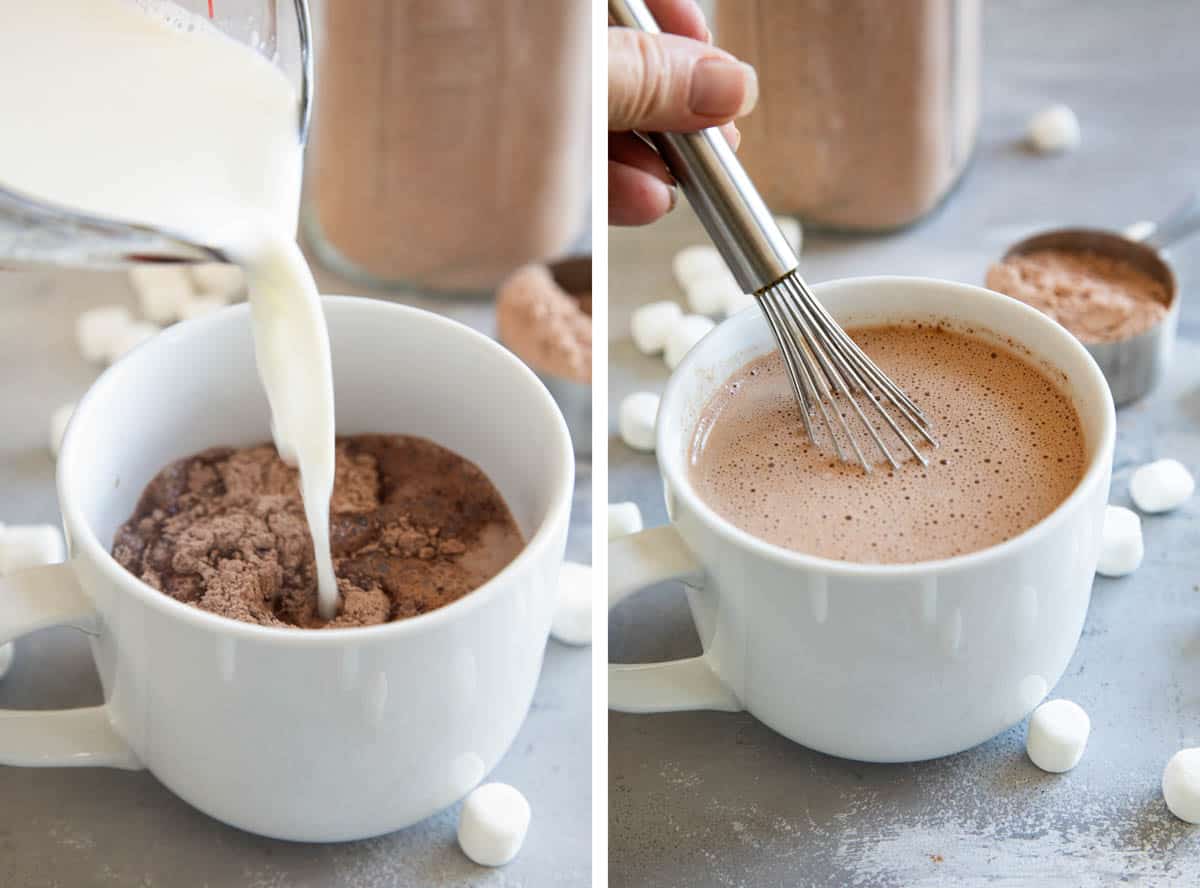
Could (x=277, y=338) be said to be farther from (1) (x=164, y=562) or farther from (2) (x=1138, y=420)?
(2) (x=1138, y=420)

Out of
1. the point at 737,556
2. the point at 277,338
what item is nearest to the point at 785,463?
the point at 737,556

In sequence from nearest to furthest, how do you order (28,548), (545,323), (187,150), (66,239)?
1. (66,239)
2. (187,150)
3. (28,548)
4. (545,323)

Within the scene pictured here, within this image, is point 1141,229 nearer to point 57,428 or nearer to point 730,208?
point 730,208

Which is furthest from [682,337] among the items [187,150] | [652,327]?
[187,150]

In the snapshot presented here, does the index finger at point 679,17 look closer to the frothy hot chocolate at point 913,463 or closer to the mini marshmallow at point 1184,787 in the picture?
the frothy hot chocolate at point 913,463

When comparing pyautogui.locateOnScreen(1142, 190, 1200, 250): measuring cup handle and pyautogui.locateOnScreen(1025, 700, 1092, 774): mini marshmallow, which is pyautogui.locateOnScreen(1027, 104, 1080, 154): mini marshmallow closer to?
pyautogui.locateOnScreen(1142, 190, 1200, 250): measuring cup handle

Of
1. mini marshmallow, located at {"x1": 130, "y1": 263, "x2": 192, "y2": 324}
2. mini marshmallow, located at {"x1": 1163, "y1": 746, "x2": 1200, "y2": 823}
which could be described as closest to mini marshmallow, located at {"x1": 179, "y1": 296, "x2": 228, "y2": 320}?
mini marshmallow, located at {"x1": 130, "y1": 263, "x2": 192, "y2": 324}
